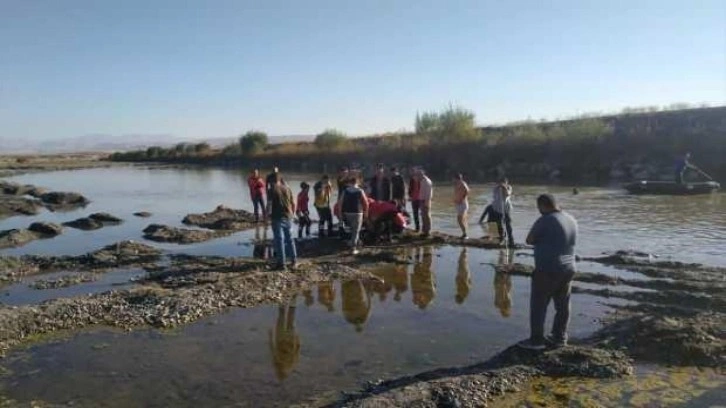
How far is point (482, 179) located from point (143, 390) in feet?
122

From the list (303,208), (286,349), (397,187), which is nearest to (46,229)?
(303,208)

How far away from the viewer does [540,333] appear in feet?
24.4

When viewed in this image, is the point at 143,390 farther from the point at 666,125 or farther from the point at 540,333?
the point at 666,125

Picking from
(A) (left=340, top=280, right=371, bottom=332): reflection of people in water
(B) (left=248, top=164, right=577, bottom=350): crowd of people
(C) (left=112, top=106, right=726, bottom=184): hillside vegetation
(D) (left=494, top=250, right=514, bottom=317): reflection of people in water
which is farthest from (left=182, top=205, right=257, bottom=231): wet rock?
(C) (left=112, top=106, right=726, bottom=184): hillside vegetation

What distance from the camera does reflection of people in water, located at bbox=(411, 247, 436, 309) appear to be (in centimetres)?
1027

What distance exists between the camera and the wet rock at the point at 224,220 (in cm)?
1973

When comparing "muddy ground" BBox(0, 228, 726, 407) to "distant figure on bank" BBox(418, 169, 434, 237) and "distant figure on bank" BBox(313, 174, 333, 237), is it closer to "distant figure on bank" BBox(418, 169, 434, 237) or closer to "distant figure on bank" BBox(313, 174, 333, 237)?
"distant figure on bank" BBox(418, 169, 434, 237)

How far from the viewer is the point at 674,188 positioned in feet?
89.5

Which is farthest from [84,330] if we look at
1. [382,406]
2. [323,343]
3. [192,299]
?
[382,406]

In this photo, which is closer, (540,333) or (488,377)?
(488,377)

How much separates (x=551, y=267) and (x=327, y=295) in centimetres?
439

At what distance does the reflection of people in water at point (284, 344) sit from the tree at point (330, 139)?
57.5 m

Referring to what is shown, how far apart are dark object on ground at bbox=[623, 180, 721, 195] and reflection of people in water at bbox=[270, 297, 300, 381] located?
2317 cm

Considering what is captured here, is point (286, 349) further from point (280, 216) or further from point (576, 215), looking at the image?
point (576, 215)
